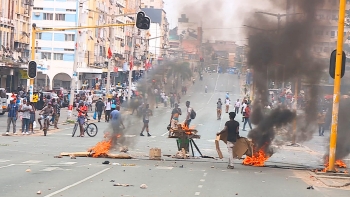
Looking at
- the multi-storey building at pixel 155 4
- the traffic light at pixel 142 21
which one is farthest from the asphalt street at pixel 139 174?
the multi-storey building at pixel 155 4

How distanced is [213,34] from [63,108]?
40063 millimetres

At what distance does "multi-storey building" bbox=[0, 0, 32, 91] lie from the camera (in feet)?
204

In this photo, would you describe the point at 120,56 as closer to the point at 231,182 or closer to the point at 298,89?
the point at 298,89

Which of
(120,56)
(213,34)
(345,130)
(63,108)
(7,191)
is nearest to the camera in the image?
(7,191)

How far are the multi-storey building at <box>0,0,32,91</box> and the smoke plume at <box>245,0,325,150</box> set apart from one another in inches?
1478

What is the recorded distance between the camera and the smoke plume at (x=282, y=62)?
2294 cm

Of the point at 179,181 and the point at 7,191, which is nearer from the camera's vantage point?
the point at 7,191

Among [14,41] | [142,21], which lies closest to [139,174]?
[142,21]

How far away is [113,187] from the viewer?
14.7 metres

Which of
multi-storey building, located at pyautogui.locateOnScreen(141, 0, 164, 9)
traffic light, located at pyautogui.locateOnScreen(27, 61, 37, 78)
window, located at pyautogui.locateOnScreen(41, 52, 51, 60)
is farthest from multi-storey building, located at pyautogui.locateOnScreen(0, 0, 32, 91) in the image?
traffic light, located at pyautogui.locateOnScreen(27, 61, 37, 78)

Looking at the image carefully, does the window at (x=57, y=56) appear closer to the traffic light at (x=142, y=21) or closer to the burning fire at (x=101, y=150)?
the traffic light at (x=142, y=21)

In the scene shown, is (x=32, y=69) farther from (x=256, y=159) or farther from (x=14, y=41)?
(x=14, y=41)

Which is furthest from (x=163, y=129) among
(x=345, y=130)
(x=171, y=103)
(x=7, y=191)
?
(x=7, y=191)

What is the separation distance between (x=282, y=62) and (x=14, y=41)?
48.1 metres
